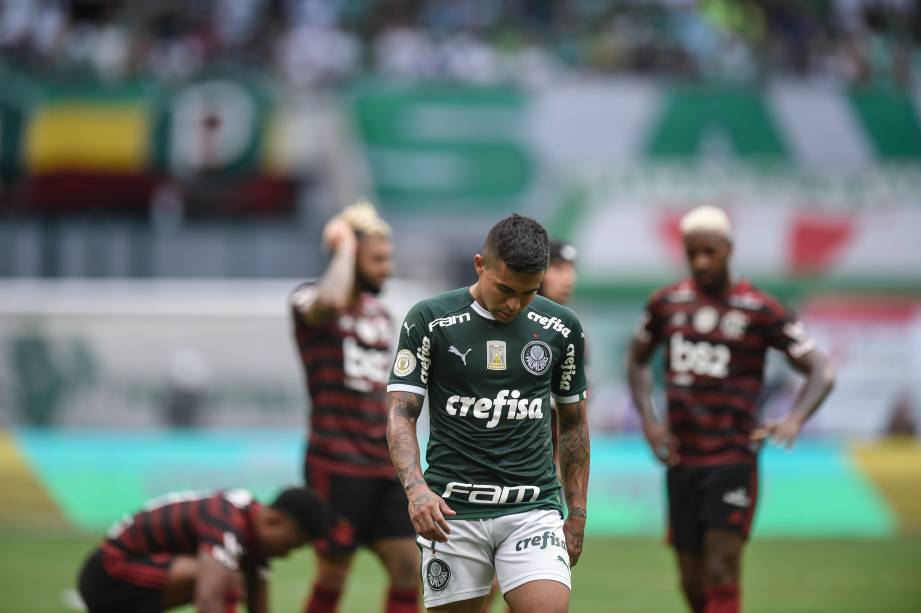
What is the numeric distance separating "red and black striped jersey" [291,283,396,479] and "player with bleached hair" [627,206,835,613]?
5.12 feet

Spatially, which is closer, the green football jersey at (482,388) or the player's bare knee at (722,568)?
the green football jersey at (482,388)

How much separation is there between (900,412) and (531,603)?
52.2 ft

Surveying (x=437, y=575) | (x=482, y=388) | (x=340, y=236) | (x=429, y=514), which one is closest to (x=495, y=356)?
(x=482, y=388)

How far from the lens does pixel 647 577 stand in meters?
11.5

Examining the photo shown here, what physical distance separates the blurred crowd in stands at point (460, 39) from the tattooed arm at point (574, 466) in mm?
17469

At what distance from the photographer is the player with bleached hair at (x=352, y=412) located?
7273mm

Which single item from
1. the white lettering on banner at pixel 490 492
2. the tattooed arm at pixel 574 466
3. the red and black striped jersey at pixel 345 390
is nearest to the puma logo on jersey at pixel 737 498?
the red and black striped jersey at pixel 345 390

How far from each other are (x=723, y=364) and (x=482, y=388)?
2570 millimetres

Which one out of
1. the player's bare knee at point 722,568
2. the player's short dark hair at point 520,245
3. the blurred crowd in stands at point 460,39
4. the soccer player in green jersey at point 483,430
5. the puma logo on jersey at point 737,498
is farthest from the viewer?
the blurred crowd in stands at point 460,39

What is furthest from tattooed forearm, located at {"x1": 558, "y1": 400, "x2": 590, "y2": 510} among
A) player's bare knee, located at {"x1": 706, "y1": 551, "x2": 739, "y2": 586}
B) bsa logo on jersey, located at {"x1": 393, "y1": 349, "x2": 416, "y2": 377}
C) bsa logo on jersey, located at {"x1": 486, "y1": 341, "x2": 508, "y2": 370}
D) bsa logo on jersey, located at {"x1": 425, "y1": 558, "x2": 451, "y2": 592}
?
player's bare knee, located at {"x1": 706, "y1": 551, "x2": 739, "y2": 586}

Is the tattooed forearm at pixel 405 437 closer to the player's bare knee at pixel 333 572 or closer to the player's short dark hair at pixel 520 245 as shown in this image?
the player's short dark hair at pixel 520 245

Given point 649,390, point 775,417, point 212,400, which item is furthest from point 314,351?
point 775,417

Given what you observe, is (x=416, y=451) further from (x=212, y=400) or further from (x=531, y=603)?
(x=212, y=400)

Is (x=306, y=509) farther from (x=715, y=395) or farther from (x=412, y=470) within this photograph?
(x=715, y=395)
